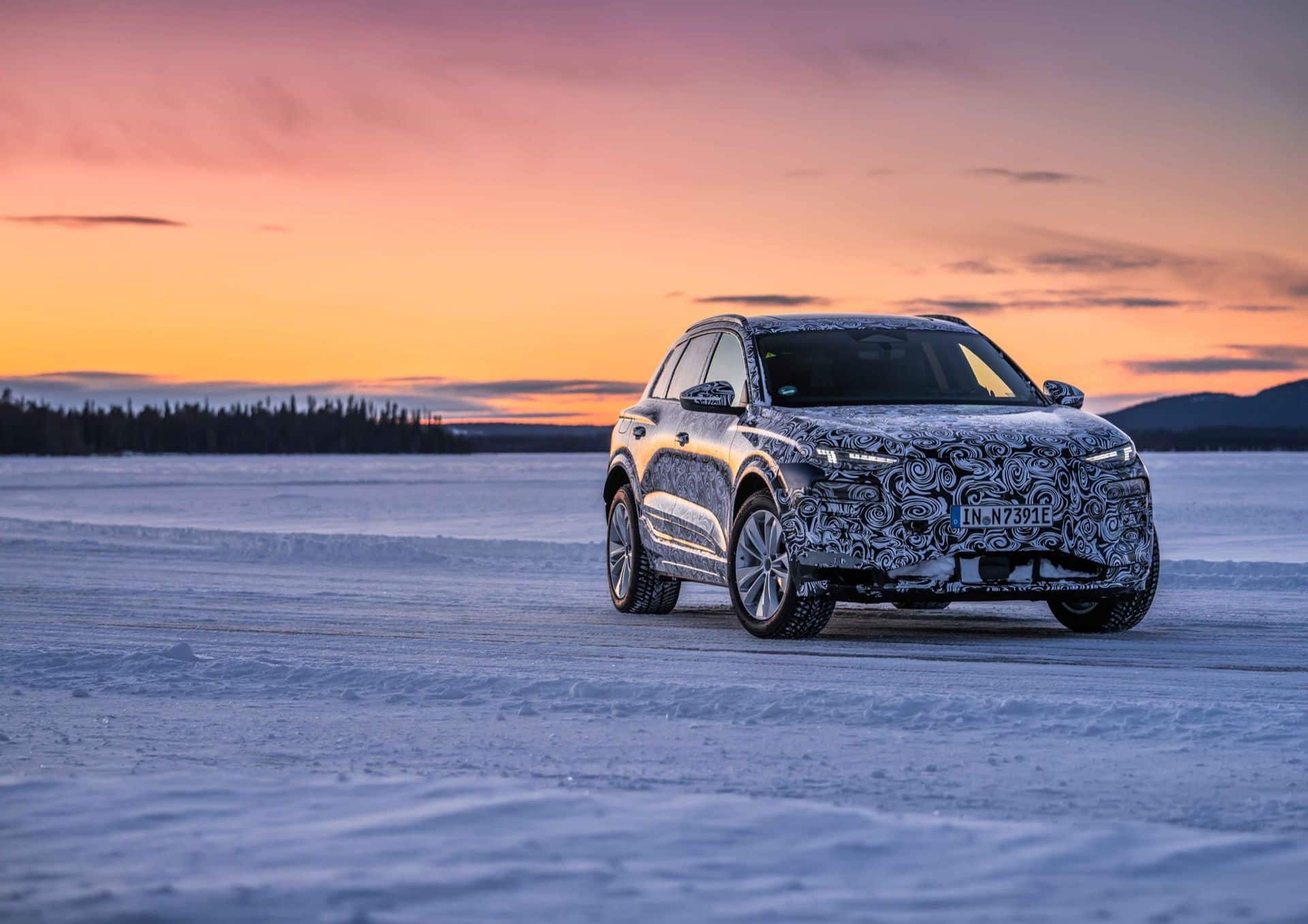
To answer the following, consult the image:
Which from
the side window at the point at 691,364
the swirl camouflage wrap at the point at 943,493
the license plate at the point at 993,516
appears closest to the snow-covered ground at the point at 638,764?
the swirl camouflage wrap at the point at 943,493

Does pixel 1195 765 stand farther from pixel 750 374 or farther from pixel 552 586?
pixel 552 586

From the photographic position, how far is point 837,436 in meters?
9.65

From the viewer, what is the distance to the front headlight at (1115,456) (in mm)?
9727

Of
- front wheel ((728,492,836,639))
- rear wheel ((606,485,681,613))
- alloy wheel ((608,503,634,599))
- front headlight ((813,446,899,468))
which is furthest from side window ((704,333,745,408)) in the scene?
alloy wheel ((608,503,634,599))

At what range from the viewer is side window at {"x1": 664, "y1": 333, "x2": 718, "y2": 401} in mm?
11875

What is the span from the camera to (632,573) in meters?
12.2

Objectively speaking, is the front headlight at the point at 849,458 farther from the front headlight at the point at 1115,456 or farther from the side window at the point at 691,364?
the side window at the point at 691,364

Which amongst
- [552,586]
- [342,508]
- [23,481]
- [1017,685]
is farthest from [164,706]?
[23,481]

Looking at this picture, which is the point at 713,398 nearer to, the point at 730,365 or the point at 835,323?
the point at 730,365

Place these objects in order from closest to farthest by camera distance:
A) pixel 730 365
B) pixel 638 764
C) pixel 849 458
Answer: pixel 638 764, pixel 849 458, pixel 730 365

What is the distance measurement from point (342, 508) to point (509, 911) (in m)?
32.1

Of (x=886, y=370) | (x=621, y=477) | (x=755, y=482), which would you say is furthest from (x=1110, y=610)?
(x=621, y=477)

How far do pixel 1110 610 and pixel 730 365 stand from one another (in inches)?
109

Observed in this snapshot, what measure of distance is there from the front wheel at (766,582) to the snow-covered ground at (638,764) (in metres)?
0.15
